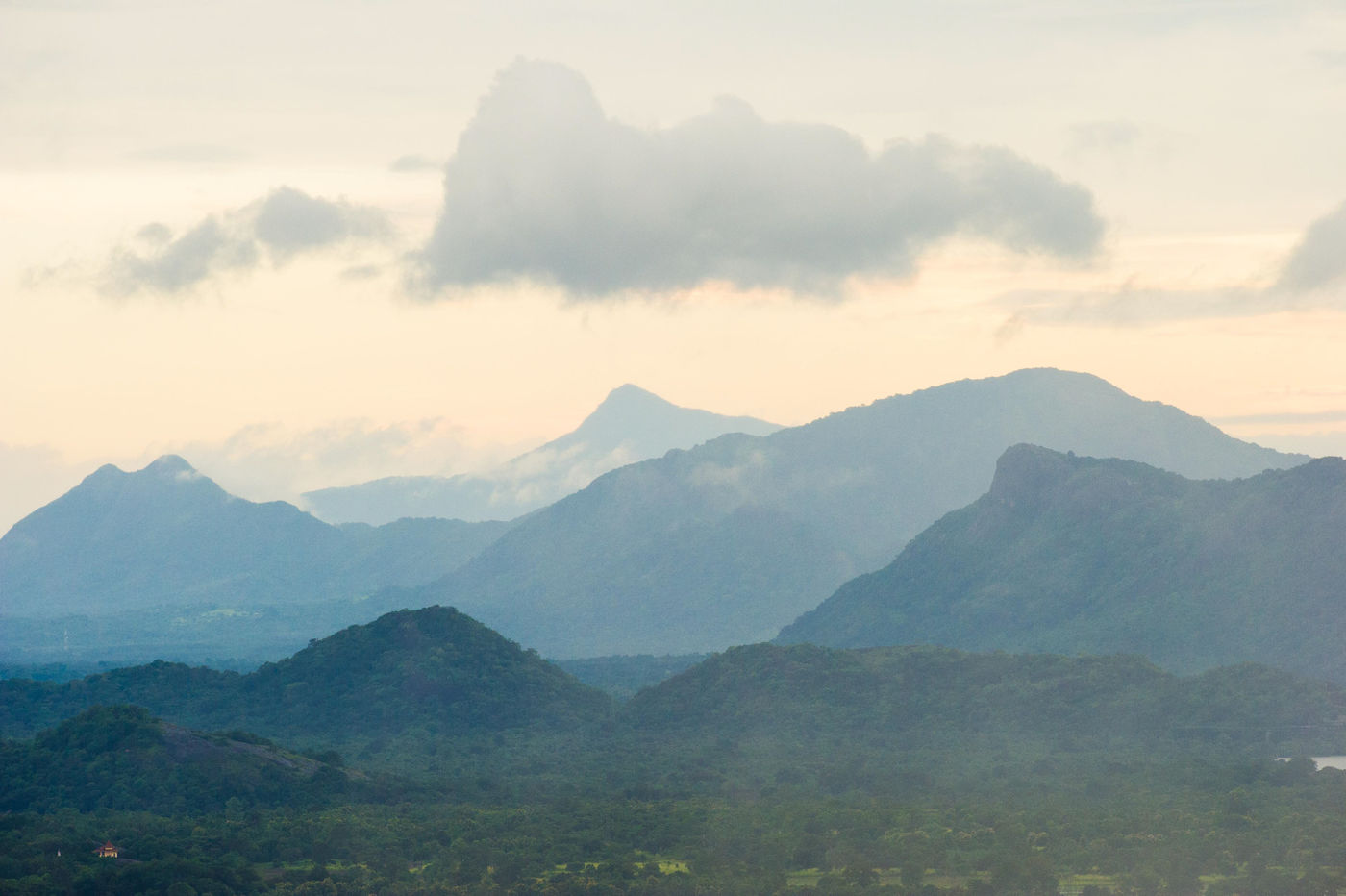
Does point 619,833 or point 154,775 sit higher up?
point 154,775

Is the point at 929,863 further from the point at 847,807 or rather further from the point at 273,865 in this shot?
the point at 273,865

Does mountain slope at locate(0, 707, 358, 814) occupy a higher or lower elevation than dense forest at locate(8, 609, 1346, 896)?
higher

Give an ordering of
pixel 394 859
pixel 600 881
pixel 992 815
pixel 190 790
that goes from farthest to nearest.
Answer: pixel 190 790 → pixel 992 815 → pixel 394 859 → pixel 600 881

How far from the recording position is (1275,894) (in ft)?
431

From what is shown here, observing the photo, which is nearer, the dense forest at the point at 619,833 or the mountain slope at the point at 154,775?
the dense forest at the point at 619,833

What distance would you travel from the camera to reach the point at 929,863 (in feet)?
484

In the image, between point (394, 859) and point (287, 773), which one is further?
point (287, 773)

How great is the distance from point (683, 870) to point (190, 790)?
220ft

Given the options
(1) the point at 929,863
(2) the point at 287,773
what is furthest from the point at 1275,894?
(2) the point at 287,773

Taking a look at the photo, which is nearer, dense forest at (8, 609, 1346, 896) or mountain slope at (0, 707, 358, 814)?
dense forest at (8, 609, 1346, 896)

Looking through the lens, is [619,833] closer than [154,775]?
Yes

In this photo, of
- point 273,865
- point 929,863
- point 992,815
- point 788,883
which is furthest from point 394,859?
point 992,815

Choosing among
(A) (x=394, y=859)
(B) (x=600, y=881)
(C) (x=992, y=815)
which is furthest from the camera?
(C) (x=992, y=815)

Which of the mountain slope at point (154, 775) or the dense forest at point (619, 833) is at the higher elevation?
the mountain slope at point (154, 775)
